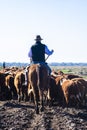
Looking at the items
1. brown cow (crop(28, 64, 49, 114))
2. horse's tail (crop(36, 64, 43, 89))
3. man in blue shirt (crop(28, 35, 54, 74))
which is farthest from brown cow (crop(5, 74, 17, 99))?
horse's tail (crop(36, 64, 43, 89))

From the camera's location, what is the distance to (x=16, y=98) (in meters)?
20.1

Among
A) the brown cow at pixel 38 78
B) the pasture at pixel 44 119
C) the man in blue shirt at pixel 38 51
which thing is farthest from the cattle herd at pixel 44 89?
the pasture at pixel 44 119

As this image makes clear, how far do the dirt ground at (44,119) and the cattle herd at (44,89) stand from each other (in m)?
0.62

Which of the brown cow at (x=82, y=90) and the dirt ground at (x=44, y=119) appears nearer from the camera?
the dirt ground at (x=44, y=119)

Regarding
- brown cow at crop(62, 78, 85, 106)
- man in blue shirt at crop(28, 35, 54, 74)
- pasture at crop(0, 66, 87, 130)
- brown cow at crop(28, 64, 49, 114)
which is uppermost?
man in blue shirt at crop(28, 35, 54, 74)

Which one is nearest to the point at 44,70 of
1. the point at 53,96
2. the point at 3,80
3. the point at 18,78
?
the point at 53,96

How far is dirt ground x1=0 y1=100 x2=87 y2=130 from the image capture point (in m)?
11.5

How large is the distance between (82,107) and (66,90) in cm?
96

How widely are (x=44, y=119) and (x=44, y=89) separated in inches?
103

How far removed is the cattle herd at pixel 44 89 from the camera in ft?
48.8

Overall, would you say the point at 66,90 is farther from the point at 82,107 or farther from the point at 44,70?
the point at 44,70

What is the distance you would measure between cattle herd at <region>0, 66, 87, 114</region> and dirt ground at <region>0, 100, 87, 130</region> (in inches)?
24.6

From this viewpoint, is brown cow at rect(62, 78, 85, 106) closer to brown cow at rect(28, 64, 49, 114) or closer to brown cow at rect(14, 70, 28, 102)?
brown cow at rect(28, 64, 49, 114)

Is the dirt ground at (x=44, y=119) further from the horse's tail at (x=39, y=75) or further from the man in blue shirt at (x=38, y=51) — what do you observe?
the man in blue shirt at (x=38, y=51)
